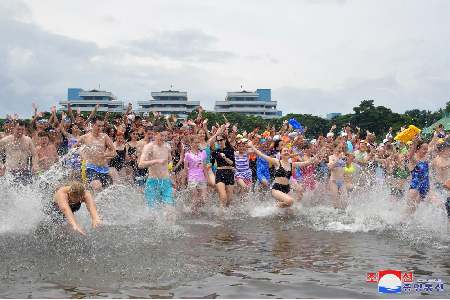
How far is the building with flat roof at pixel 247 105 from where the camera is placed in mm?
149375

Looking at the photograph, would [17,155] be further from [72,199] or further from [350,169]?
[350,169]

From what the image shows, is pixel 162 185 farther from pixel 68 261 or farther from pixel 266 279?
pixel 266 279

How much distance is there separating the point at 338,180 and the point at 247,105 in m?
139

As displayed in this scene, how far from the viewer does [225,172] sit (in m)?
12.1

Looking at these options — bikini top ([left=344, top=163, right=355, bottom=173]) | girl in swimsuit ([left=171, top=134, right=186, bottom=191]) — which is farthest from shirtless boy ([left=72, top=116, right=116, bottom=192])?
bikini top ([left=344, top=163, right=355, bottom=173])

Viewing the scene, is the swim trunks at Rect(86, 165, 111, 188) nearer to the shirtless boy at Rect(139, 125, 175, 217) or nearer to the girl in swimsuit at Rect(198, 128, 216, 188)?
the shirtless boy at Rect(139, 125, 175, 217)

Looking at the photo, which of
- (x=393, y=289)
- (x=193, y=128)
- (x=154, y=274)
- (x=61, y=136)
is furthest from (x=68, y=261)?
(x=193, y=128)

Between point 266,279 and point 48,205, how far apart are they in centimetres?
393

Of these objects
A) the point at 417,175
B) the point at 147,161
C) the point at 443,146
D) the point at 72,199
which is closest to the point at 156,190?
the point at 147,161

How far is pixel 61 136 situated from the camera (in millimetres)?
12844

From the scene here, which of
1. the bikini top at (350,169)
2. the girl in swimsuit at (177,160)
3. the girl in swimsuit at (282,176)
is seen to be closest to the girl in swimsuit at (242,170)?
the girl in swimsuit at (177,160)

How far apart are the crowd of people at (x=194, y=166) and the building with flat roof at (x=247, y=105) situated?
134046 millimetres

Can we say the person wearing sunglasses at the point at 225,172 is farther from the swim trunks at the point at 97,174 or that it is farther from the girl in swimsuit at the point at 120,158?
the swim trunks at the point at 97,174

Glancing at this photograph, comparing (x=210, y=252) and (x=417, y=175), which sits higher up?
(x=417, y=175)
